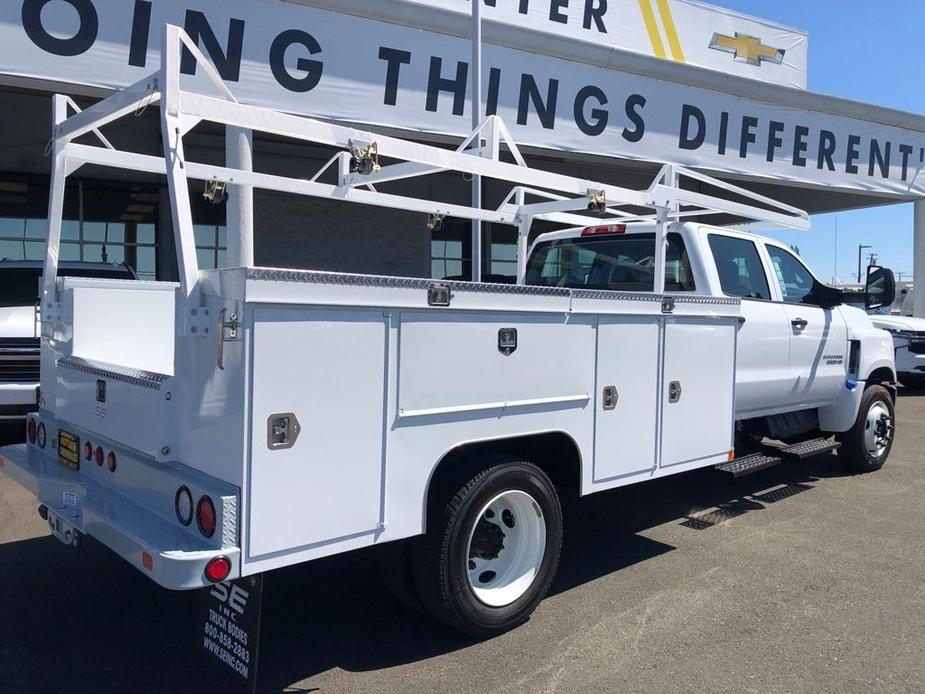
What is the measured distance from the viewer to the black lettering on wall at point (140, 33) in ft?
26.8

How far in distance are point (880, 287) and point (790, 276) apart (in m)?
0.85

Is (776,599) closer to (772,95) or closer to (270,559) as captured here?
(270,559)

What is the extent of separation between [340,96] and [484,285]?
262 inches

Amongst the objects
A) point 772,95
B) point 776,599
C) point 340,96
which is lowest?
point 776,599

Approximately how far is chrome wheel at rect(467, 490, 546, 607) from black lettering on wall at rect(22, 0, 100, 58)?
6.83 metres

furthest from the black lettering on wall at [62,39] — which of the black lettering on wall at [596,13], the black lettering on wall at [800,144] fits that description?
the black lettering on wall at [800,144]

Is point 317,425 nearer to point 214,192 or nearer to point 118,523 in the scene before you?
point 118,523

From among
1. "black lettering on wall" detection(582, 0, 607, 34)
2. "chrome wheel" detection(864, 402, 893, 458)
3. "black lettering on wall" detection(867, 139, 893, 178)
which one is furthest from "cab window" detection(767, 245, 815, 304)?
"black lettering on wall" detection(867, 139, 893, 178)

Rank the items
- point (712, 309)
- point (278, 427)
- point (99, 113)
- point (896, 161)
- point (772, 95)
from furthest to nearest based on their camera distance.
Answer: point (896, 161)
point (772, 95)
point (712, 309)
point (99, 113)
point (278, 427)

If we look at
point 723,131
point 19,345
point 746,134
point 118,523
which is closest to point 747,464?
point 118,523

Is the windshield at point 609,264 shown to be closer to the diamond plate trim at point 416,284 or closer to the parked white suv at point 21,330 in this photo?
the diamond plate trim at point 416,284

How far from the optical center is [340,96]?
948 centimetres

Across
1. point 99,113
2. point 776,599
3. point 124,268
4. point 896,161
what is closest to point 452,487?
point 776,599

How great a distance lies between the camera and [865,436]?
7465 millimetres
